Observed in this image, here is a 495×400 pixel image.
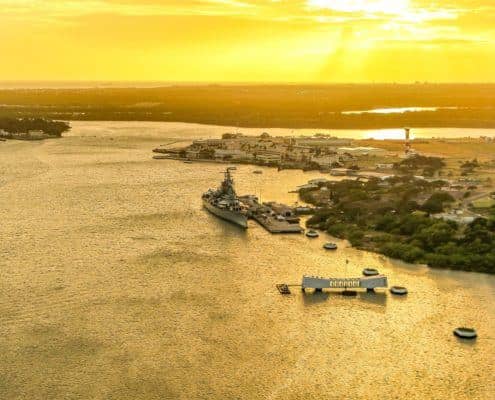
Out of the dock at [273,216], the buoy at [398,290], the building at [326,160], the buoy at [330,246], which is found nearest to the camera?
the buoy at [398,290]

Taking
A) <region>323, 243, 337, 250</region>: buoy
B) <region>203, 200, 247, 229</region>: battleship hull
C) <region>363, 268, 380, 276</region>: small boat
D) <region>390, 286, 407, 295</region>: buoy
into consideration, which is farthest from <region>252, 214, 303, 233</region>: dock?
<region>390, 286, 407, 295</region>: buoy

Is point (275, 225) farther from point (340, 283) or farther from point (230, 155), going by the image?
point (230, 155)

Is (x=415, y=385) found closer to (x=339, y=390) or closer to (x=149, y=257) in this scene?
(x=339, y=390)

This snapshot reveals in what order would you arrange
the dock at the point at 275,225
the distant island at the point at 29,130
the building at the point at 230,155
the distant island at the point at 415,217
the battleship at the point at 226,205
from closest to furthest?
1. the distant island at the point at 415,217
2. the dock at the point at 275,225
3. the battleship at the point at 226,205
4. the building at the point at 230,155
5. the distant island at the point at 29,130

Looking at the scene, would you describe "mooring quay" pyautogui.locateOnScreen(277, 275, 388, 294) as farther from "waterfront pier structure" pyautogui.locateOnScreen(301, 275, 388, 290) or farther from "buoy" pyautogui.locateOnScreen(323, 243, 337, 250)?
"buoy" pyautogui.locateOnScreen(323, 243, 337, 250)

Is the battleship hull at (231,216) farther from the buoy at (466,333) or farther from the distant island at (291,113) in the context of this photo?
the distant island at (291,113)

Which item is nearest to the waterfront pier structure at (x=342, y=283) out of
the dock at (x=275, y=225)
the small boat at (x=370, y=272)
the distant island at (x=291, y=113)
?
the small boat at (x=370, y=272)

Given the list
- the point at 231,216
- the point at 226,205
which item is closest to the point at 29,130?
the point at 226,205
